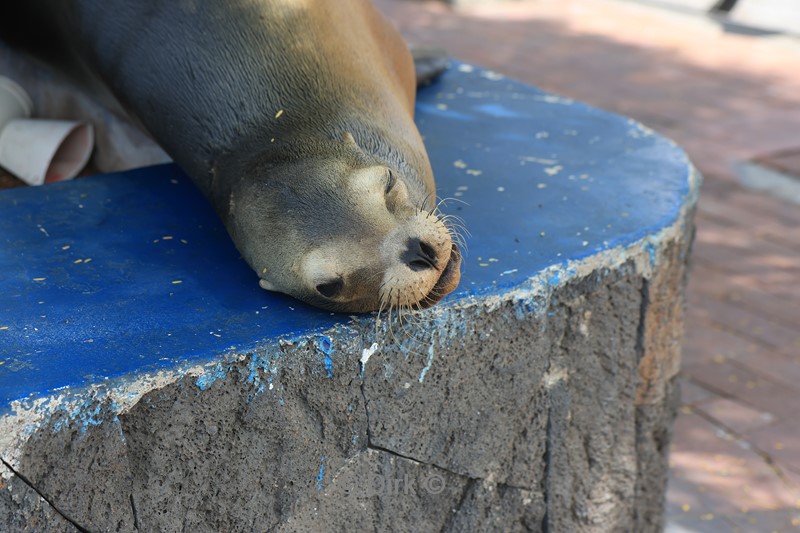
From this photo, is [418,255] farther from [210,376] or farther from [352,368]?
[210,376]

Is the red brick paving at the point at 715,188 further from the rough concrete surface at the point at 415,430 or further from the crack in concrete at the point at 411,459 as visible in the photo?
the crack in concrete at the point at 411,459

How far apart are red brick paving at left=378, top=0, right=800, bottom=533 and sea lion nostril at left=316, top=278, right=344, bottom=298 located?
5.43 feet

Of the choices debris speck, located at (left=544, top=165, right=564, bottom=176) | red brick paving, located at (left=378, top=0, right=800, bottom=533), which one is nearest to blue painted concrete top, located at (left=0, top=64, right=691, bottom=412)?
debris speck, located at (left=544, top=165, right=564, bottom=176)

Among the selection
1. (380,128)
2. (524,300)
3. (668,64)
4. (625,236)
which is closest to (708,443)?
(625,236)

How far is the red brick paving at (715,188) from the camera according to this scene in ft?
11.1

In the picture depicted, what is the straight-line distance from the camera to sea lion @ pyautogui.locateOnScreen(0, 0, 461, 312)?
6.46ft

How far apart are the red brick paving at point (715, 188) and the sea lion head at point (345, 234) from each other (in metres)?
1.59

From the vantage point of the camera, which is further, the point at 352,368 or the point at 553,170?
the point at 553,170

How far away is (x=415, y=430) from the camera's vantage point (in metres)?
2.14

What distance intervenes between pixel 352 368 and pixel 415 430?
235 millimetres

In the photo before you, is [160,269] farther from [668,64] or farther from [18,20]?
[668,64]

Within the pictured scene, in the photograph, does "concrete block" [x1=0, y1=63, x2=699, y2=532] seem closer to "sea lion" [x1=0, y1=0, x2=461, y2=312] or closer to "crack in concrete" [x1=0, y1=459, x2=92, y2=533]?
"crack in concrete" [x1=0, y1=459, x2=92, y2=533]

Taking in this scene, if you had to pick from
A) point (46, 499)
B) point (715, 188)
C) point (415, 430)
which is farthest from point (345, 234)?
point (715, 188)

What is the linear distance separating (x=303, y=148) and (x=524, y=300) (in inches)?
22.3
